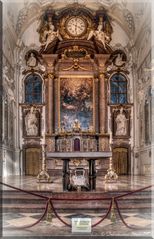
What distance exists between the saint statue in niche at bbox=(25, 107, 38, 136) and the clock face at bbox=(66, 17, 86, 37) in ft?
14.4

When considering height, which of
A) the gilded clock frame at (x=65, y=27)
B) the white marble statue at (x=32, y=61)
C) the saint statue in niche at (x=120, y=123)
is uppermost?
the gilded clock frame at (x=65, y=27)

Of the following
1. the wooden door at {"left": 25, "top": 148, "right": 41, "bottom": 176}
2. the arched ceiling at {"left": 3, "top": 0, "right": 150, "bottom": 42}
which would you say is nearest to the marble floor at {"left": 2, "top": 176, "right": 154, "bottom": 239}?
the wooden door at {"left": 25, "top": 148, "right": 41, "bottom": 176}

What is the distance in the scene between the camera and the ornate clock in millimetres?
21875

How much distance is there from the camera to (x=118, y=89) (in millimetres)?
22438

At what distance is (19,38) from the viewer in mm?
22375

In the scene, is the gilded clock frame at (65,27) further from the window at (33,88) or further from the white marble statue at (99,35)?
the window at (33,88)

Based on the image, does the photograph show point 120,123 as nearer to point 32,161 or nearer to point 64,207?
point 32,161

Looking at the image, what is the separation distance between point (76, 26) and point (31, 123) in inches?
213

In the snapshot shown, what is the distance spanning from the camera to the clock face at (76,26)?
2188 centimetres

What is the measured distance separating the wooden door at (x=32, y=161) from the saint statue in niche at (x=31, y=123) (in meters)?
0.87

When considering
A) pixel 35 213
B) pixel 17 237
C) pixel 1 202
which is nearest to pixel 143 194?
pixel 35 213

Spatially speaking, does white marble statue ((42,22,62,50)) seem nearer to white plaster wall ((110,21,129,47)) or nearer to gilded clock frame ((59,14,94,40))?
gilded clock frame ((59,14,94,40))

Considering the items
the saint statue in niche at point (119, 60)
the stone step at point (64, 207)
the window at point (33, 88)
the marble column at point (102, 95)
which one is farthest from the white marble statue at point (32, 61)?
the stone step at point (64, 207)

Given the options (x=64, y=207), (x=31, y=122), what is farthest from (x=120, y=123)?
(x=64, y=207)
